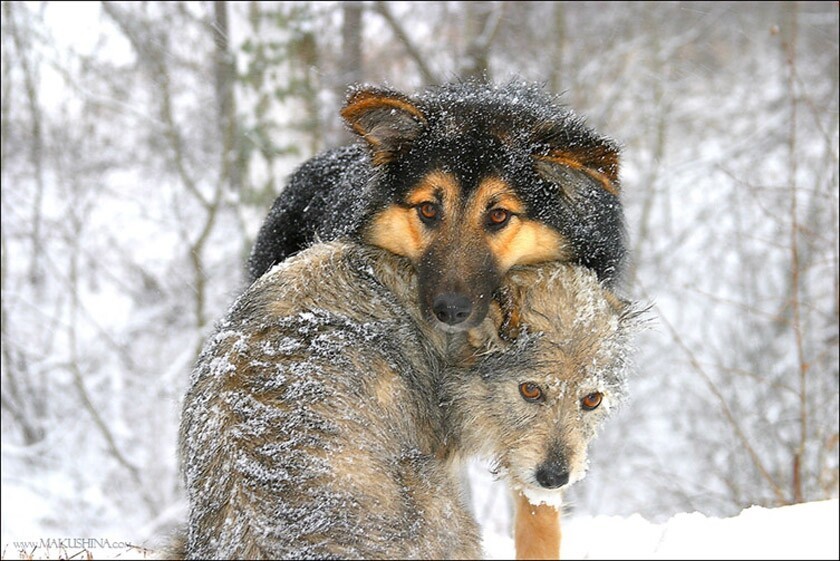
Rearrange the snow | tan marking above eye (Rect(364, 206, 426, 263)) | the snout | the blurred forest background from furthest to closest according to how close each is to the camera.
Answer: the blurred forest background
tan marking above eye (Rect(364, 206, 426, 263))
the snout
the snow

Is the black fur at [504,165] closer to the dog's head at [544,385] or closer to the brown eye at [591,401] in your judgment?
the dog's head at [544,385]

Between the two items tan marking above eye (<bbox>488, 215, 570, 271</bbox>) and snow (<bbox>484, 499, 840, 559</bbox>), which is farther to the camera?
tan marking above eye (<bbox>488, 215, 570, 271</bbox>)

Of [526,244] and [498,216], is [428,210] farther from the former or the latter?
[526,244]

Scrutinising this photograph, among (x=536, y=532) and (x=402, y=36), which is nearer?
(x=536, y=532)

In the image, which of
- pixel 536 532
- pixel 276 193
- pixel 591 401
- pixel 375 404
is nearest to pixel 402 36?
pixel 276 193

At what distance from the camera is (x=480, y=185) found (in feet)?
13.9

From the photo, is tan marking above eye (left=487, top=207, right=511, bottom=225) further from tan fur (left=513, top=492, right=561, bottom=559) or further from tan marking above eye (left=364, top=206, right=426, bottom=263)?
tan fur (left=513, top=492, right=561, bottom=559)

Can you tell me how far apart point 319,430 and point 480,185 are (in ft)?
5.95

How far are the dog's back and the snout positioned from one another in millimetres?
412

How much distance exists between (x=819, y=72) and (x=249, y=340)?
41.2 ft

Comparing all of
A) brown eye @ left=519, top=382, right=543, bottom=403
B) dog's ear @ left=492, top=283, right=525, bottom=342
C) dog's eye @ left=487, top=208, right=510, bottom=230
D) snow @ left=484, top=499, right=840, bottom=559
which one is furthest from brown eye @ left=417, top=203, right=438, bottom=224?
snow @ left=484, top=499, right=840, bottom=559

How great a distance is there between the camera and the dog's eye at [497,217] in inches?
167

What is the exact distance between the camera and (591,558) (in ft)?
13.5

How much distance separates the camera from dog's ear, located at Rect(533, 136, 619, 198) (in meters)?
4.30
